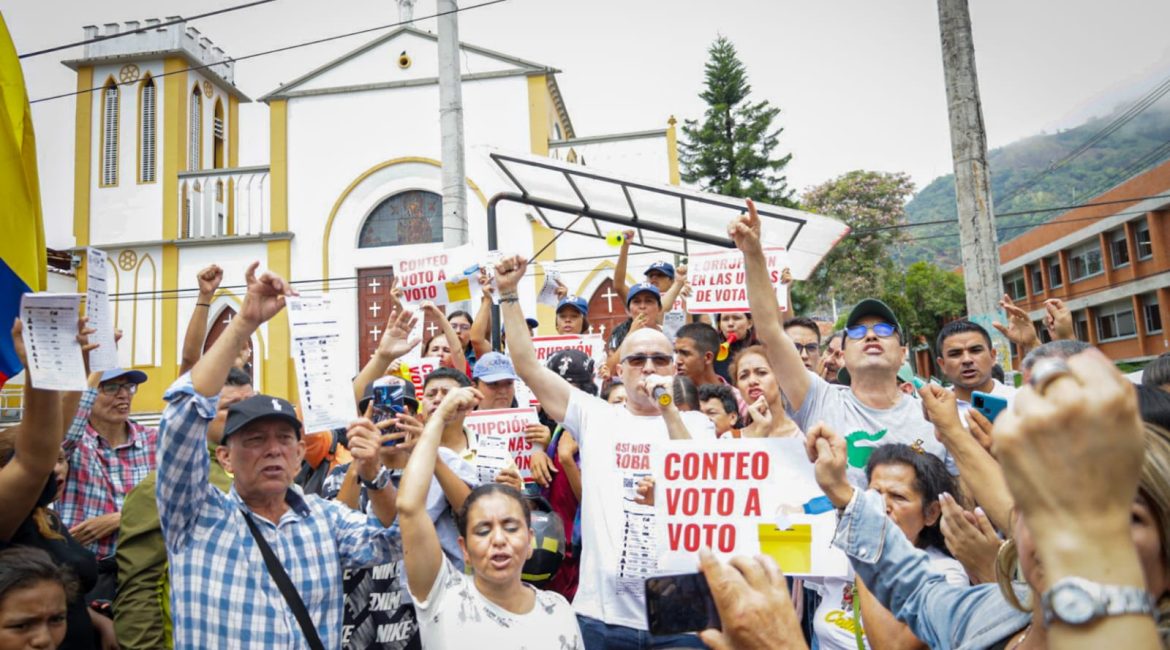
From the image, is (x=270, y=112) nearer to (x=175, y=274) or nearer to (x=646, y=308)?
(x=175, y=274)

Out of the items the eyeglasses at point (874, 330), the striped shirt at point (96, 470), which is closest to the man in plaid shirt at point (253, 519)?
the striped shirt at point (96, 470)

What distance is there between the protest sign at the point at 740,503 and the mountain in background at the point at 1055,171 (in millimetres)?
29455

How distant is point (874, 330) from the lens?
4.08 meters

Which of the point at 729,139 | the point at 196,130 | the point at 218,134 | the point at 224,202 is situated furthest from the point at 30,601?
the point at 729,139

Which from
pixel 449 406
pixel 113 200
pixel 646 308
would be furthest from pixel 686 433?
pixel 113 200

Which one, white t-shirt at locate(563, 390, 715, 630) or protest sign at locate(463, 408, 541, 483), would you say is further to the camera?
protest sign at locate(463, 408, 541, 483)

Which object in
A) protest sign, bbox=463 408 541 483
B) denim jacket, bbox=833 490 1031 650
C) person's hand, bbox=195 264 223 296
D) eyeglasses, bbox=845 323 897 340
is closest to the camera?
denim jacket, bbox=833 490 1031 650

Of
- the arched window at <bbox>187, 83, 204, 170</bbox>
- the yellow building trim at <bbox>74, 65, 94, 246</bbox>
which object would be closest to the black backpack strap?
the yellow building trim at <bbox>74, 65, 94, 246</bbox>

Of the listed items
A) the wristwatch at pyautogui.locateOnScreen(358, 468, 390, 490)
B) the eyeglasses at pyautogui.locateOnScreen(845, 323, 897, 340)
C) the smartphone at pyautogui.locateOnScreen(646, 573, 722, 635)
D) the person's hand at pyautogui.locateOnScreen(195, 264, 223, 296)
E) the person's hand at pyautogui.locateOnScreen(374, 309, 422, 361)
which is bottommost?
the smartphone at pyautogui.locateOnScreen(646, 573, 722, 635)

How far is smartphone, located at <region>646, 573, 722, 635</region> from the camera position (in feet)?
5.33

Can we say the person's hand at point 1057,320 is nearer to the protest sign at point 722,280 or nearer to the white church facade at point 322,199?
the protest sign at point 722,280

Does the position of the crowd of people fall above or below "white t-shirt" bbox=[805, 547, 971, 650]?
above

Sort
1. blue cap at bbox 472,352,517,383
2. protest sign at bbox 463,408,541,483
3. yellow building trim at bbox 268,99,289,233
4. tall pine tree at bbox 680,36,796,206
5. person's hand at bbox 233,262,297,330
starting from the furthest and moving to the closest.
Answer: tall pine tree at bbox 680,36,796,206
yellow building trim at bbox 268,99,289,233
blue cap at bbox 472,352,517,383
protest sign at bbox 463,408,541,483
person's hand at bbox 233,262,297,330

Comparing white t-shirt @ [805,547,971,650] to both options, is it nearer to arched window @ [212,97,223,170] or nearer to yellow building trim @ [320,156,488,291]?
yellow building trim @ [320,156,488,291]
